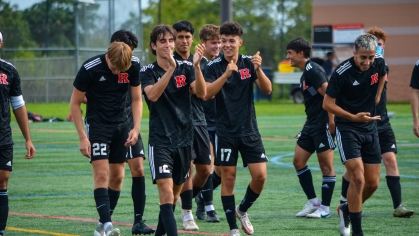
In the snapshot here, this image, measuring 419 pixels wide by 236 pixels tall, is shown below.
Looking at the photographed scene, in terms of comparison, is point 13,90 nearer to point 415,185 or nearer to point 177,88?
point 177,88

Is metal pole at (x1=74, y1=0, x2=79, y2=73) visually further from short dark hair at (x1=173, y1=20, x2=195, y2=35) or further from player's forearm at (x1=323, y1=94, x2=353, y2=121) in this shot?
player's forearm at (x1=323, y1=94, x2=353, y2=121)

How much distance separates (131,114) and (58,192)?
412cm

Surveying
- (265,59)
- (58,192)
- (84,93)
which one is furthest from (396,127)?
(265,59)

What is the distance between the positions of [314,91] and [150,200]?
9.61 feet

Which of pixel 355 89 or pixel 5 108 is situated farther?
pixel 355 89

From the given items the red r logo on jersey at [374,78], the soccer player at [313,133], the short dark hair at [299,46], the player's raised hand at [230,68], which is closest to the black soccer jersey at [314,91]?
the soccer player at [313,133]

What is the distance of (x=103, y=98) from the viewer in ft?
27.1

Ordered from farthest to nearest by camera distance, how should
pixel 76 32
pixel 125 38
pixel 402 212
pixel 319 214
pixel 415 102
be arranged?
pixel 76 32
pixel 415 102
pixel 319 214
pixel 402 212
pixel 125 38

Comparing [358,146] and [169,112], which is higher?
[169,112]

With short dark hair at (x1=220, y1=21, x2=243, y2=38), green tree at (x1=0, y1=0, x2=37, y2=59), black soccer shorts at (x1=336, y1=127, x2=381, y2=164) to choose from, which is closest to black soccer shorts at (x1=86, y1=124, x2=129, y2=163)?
short dark hair at (x1=220, y1=21, x2=243, y2=38)

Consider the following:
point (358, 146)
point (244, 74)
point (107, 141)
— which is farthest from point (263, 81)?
point (107, 141)

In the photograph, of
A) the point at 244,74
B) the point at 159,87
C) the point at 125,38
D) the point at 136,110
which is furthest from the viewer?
the point at 125,38

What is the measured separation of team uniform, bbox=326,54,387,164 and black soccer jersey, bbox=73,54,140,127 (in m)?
2.03

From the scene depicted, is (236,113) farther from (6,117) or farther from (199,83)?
(6,117)
